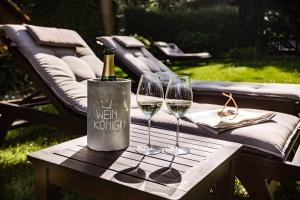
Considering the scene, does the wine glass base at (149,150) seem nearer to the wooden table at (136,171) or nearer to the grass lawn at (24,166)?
the wooden table at (136,171)

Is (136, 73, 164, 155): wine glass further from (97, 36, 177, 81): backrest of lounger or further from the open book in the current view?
(97, 36, 177, 81): backrest of lounger

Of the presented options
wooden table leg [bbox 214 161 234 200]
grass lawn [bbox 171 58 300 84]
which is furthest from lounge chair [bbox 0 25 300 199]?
grass lawn [bbox 171 58 300 84]

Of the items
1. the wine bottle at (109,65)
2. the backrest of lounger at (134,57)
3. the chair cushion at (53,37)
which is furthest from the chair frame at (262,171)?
the chair cushion at (53,37)

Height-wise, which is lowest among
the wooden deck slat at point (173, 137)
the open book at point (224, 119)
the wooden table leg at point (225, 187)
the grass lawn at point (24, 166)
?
the grass lawn at point (24, 166)

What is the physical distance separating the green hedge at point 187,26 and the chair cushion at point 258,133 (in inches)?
434

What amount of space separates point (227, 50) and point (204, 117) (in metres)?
11.6

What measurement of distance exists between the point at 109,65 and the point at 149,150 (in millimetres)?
401

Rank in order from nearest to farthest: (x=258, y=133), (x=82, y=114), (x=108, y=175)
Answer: (x=108, y=175)
(x=258, y=133)
(x=82, y=114)

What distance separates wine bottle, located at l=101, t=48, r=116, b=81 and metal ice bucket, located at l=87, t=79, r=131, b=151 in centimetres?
5

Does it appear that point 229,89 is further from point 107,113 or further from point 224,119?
point 107,113

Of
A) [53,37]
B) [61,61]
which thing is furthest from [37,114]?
[53,37]

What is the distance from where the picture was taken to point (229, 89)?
114 inches

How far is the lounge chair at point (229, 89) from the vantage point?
2.65m

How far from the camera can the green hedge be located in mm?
12977
